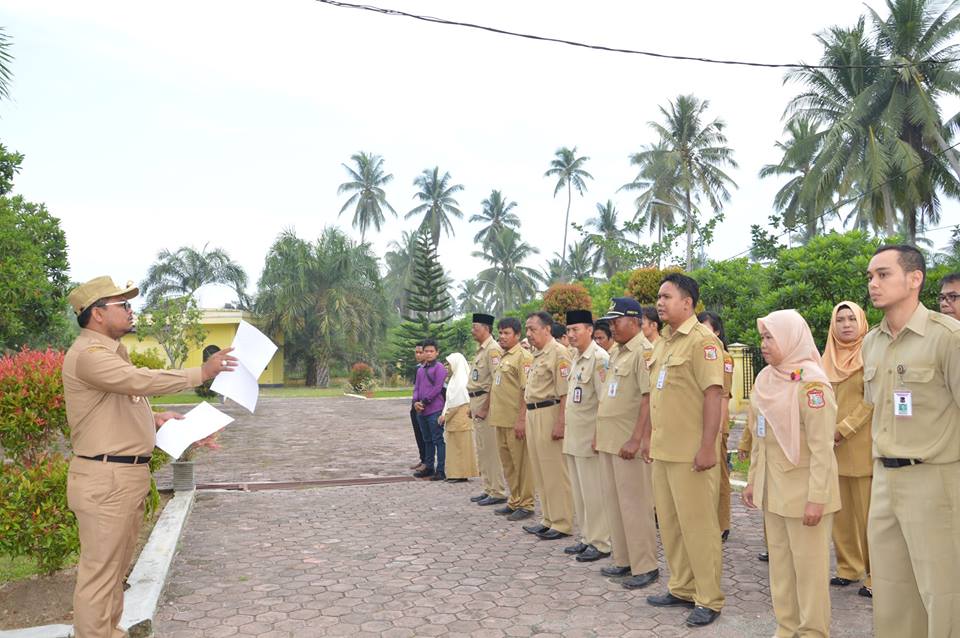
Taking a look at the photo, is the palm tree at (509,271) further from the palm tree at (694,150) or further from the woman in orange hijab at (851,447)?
the woman in orange hijab at (851,447)

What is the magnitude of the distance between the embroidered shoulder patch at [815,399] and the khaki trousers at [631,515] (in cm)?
152

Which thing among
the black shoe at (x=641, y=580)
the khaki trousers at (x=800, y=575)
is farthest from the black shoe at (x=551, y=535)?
the khaki trousers at (x=800, y=575)

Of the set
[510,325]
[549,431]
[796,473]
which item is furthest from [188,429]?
[510,325]

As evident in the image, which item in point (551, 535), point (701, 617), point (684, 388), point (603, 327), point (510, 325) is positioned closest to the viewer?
point (701, 617)

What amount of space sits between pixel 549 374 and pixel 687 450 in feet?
7.12

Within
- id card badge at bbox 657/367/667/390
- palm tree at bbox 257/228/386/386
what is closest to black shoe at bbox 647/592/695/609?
id card badge at bbox 657/367/667/390

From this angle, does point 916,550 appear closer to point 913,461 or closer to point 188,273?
point 913,461

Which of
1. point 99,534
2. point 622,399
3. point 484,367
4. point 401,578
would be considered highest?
point 484,367

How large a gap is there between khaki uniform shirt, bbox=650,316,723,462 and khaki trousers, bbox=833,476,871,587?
1.28m

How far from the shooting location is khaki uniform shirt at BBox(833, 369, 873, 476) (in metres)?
4.56

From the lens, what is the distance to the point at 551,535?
6.12m

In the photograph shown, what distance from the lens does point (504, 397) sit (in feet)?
23.5

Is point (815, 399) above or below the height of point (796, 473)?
above

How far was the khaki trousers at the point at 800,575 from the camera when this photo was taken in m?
3.52
